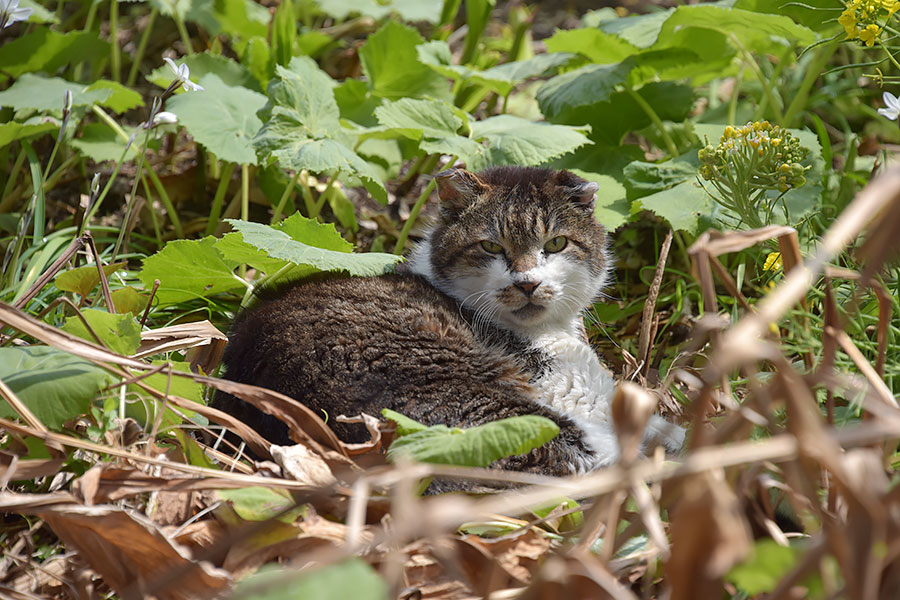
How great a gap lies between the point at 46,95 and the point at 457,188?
1.92m

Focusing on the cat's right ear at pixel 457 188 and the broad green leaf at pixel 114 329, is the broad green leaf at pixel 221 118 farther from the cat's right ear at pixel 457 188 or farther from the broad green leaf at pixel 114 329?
the broad green leaf at pixel 114 329

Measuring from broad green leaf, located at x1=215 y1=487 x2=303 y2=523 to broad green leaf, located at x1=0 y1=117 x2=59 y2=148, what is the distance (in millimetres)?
2360

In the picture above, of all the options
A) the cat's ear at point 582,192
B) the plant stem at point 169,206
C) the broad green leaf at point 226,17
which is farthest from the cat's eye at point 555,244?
the broad green leaf at point 226,17

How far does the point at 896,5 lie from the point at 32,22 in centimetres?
406

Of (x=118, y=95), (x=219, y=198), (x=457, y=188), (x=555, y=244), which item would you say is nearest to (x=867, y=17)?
(x=555, y=244)

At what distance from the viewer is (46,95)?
11.1 ft

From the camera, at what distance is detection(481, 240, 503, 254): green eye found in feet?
9.50

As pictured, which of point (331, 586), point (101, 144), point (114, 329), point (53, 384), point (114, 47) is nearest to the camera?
point (331, 586)

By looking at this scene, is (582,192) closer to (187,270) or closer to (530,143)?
(530,143)

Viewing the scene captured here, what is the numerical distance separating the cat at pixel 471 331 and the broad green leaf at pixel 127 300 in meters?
0.40

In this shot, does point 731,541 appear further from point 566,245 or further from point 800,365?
point 566,245

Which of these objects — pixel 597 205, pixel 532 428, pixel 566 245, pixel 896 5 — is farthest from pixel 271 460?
pixel 896 5

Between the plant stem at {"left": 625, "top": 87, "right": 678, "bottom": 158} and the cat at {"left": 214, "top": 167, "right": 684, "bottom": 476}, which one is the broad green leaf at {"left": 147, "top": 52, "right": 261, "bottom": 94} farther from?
the plant stem at {"left": 625, "top": 87, "right": 678, "bottom": 158}

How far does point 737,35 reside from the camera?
143 inches
